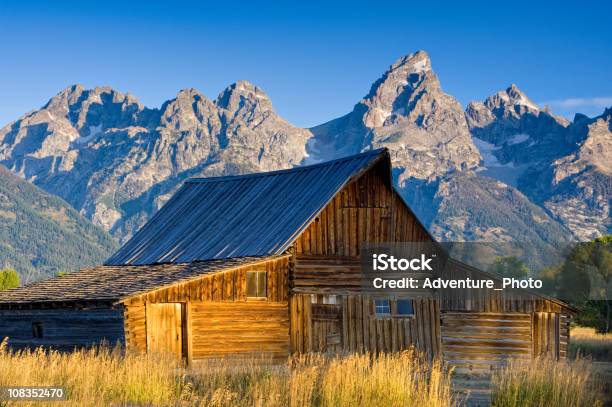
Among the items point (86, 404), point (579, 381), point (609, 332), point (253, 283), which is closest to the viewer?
point (86, 404)

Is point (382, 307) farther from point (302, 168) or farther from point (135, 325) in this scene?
point (135, 325)

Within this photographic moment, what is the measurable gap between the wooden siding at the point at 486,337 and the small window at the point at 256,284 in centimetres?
852

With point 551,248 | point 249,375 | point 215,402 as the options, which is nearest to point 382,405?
point 215,402

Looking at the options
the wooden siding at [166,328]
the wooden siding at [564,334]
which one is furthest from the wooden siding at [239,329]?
the wooden siding at [564,334]

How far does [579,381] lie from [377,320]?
1762 centimetres

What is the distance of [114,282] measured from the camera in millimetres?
34719

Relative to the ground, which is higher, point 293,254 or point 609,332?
point 293,254

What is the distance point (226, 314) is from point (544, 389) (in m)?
16.8

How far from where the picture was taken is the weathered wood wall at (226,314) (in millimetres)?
31645

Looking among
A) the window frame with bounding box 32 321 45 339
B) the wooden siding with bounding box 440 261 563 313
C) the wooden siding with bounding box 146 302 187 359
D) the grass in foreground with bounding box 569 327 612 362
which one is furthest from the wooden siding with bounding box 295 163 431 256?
the grass in foreground with bounding box 569 327 612 362

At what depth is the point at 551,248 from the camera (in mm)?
25969

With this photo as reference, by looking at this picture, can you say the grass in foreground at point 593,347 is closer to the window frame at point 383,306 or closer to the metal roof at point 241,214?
the window frame at point 383,306

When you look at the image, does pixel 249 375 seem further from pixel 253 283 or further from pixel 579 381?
pixel 253 283

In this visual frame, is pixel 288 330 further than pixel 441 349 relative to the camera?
No
